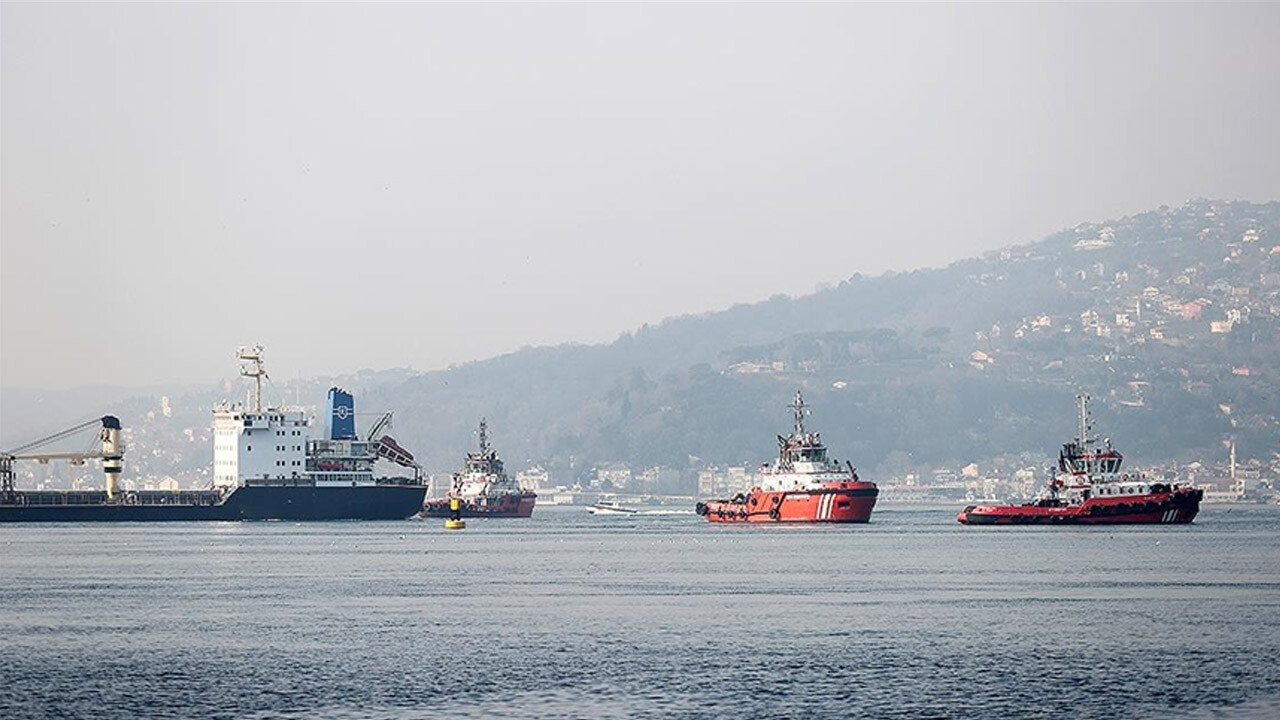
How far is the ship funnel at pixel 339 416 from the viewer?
187750 millimetres

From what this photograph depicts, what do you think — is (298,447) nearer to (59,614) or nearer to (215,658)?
(59,614)

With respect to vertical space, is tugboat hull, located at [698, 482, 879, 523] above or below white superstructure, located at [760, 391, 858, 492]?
below

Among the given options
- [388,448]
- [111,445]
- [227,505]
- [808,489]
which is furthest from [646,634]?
[111,445]

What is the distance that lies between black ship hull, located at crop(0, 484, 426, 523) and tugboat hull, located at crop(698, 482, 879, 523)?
3826 cm

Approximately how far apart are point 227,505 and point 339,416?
15.6 m

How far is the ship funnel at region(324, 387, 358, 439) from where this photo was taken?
616 feet

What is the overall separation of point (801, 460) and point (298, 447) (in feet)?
170

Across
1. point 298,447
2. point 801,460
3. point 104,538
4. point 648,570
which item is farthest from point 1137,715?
point 298,447

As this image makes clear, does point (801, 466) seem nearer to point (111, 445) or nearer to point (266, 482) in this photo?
point (266, 482)

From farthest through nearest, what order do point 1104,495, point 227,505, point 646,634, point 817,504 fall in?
point 227,505
point 817,504
point 1104,495
point 646,634

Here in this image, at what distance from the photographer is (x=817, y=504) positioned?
530ft

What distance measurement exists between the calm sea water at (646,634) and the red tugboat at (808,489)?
38030 mm

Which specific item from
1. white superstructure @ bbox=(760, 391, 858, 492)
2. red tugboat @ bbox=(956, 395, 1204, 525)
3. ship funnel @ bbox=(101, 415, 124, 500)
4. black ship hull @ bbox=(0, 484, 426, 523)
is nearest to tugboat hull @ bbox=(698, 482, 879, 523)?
white superstructure @ bbox=(760, 391, 858, 492)

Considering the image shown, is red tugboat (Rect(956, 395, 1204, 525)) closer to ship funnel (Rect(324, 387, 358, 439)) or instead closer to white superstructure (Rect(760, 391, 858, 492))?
white superstructure (Rect(760, 391, 858, 492))
